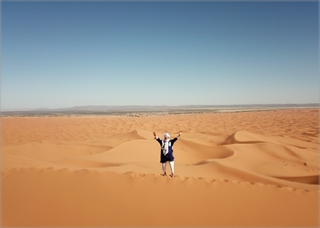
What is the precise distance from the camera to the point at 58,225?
151 inches

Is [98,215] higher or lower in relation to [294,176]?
higher

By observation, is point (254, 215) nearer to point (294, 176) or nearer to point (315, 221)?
point (315, 221)

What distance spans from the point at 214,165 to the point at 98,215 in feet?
17.1

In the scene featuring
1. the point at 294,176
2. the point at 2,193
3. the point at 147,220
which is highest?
the point at 2,193

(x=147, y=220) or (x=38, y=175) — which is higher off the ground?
(x=38, y=175)

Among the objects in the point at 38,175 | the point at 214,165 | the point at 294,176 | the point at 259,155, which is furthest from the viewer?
the point at 259,155

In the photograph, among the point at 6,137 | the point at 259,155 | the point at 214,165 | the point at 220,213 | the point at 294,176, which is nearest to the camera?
the point at 220,213

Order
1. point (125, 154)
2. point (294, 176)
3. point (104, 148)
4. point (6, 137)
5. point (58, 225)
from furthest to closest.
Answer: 1. point (6, 137)
2. point (104, 148)
3. point (125, 154)
4. point (294, 176)
5. point (58, 225)

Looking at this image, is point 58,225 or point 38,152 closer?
point 58,225

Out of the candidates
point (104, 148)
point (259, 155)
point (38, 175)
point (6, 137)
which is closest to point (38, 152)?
point (104, 148)

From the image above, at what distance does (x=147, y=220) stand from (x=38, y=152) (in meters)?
9.24

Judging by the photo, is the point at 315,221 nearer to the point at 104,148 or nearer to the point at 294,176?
the point at 294,176

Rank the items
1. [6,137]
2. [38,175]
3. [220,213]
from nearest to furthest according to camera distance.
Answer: [220,213]
[38,175]
[6,137]

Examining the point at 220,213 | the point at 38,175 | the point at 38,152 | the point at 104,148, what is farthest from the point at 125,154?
the point at 220,213
